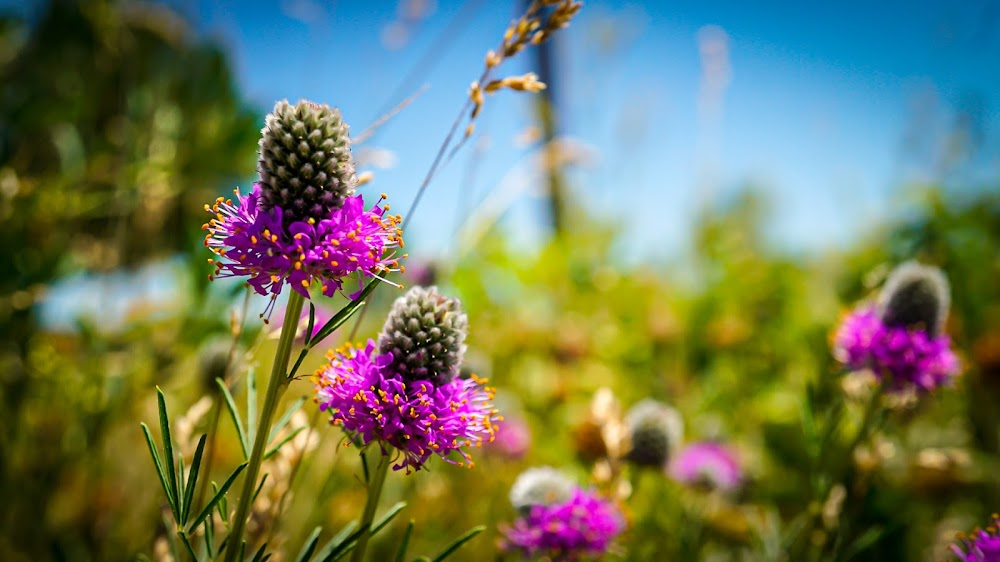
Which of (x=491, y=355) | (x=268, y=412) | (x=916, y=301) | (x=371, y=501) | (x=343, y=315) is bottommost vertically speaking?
(x=371, y=501)

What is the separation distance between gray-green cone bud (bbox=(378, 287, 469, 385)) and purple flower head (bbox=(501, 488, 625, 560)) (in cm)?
49

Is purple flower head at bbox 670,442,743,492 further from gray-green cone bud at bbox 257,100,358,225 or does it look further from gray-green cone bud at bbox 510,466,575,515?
gray-green cone bud at bbox 257,100,358,225

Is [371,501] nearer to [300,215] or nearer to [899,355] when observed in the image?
[300,215]

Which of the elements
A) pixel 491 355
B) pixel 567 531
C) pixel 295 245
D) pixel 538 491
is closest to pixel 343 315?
pixel 295 245

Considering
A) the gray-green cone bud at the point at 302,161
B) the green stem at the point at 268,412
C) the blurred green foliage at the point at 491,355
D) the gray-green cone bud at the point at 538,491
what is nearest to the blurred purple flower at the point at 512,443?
the blurred green foliage at the point at 491,355

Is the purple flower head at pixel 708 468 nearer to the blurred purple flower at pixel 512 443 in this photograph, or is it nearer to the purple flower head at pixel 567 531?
the blurred purple flower at pixel 512 443

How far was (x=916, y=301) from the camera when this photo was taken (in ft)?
4.54

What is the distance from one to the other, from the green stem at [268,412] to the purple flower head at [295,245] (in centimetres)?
3

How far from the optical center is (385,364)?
785mm

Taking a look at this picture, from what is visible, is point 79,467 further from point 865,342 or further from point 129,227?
point 865,342

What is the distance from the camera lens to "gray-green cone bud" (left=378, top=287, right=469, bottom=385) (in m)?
0.80

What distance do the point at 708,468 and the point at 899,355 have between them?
30.1 inches

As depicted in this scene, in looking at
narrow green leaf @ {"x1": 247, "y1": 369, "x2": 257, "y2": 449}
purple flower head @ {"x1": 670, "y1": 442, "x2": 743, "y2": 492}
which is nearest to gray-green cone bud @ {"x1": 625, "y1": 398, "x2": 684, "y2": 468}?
purple flower head @ {"x1": 670, "y1": 442, "x2": 743, "y2": 492}

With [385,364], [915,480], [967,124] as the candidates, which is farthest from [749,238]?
[385,364]
